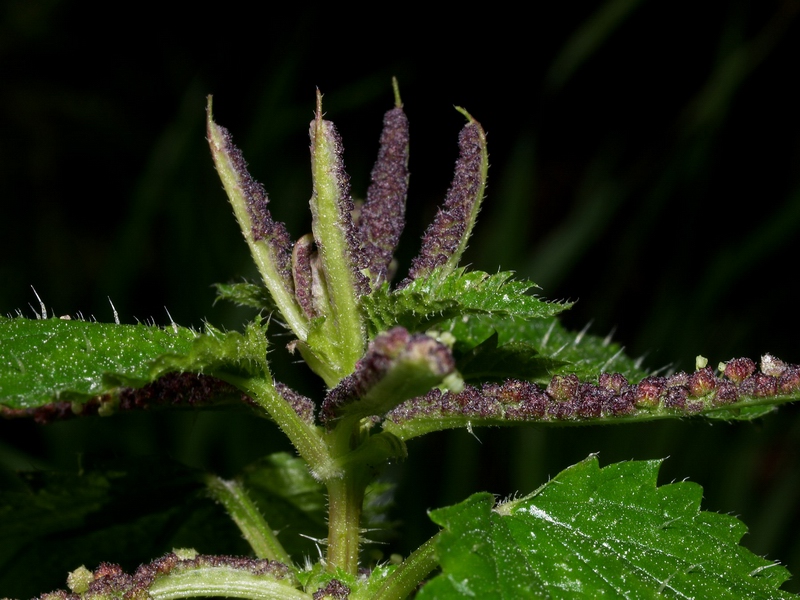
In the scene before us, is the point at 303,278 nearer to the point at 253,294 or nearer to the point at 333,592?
the point at 253,294

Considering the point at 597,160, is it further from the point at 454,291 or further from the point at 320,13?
the point at 454,291

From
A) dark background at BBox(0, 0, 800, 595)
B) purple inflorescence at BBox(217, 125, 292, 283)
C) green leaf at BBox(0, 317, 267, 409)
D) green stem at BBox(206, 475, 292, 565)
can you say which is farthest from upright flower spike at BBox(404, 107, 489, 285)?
dark background at BBox(0, 0, 800, 595)

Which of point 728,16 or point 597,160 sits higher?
point 728,16

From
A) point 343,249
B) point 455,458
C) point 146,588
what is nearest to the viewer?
point 146,588

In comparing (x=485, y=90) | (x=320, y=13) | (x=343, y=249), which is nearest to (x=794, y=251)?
(x=485, y=90)

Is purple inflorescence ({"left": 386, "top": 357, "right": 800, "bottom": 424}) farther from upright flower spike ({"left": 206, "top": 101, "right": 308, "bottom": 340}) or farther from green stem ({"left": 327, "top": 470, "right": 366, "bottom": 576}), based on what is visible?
upright flower spike ({"left": 206, "top": 101, "right": 308, "bottom": 340})

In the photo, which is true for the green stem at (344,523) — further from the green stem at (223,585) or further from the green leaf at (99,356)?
the green leaf at (99,356)
